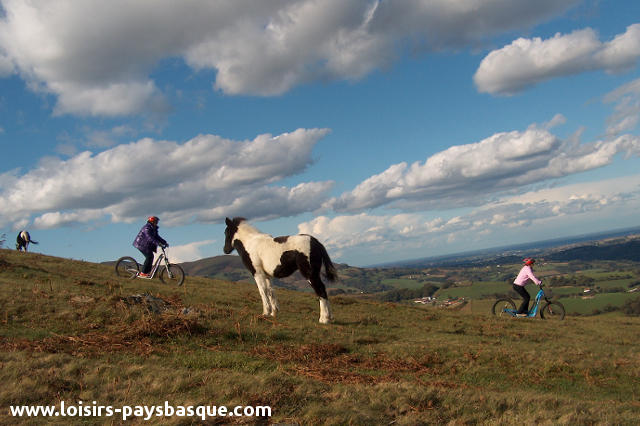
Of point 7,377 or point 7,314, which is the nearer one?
point 7,377

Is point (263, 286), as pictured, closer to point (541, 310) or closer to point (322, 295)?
point (322, 295)

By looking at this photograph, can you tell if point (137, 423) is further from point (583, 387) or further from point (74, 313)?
point (583, 387)

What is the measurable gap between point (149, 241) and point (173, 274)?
221 centimetres

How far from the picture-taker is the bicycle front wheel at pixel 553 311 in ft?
69.7

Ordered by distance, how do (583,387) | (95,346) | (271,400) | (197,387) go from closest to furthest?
(271,400), (197,387), (95,346), (583,387)

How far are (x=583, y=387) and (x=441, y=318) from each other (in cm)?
914

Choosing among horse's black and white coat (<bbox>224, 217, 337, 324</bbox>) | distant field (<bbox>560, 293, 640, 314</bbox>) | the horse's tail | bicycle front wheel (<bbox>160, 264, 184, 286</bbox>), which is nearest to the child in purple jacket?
bicycle front wheel (<bbox>160, 264, 184, 286</bbox>)

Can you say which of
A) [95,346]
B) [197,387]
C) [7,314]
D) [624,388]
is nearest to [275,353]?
[197,387]

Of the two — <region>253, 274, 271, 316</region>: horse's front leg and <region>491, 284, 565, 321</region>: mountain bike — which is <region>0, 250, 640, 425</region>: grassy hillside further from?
<region>491, 284, 565, 321</region>: mountain bike

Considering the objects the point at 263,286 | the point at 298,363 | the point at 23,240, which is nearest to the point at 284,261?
the point at 263,286

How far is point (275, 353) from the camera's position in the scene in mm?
9727

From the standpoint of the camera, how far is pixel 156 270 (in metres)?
19.9

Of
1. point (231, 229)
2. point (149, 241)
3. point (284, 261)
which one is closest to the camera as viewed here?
point (284, 261)

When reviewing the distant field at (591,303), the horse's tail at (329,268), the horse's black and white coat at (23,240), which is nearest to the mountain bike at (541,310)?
A: the horse's tail at (329,268)
